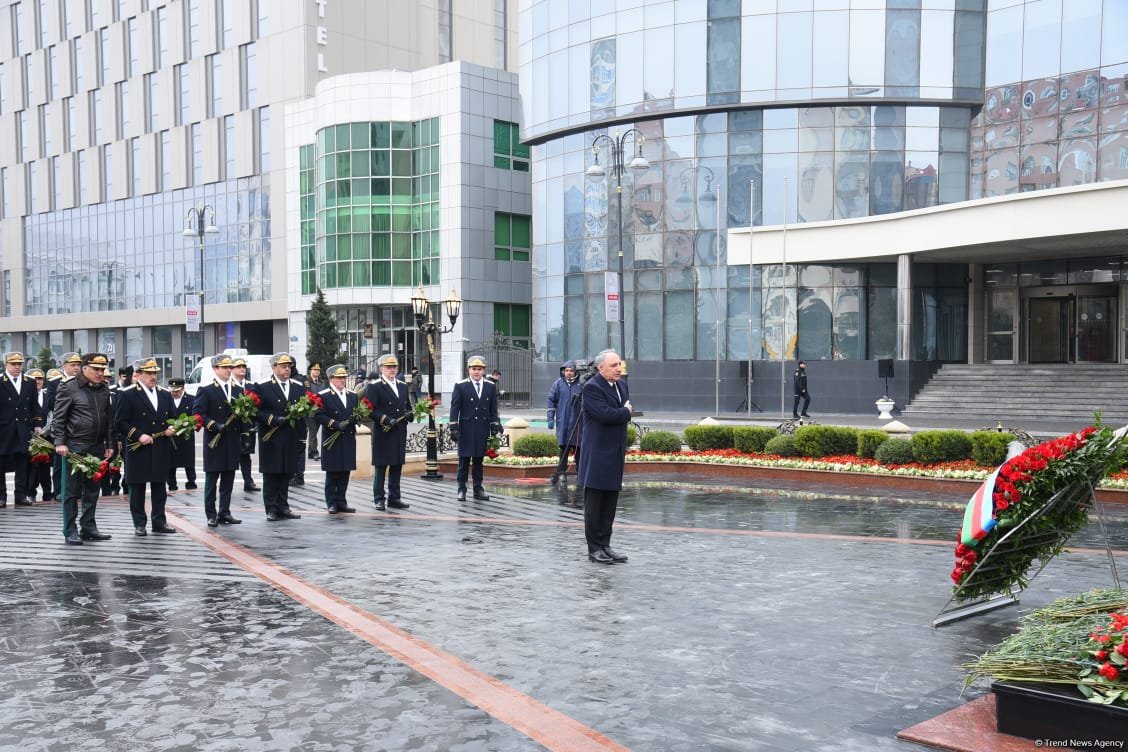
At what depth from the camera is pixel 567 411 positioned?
669 inches

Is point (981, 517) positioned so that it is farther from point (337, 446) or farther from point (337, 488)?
point (337, 488)

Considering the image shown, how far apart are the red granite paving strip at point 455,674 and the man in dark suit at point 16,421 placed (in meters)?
7.73

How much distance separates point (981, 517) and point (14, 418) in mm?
14036

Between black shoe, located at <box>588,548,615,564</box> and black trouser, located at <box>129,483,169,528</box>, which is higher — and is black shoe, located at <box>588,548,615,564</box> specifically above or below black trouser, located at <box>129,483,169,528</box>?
below

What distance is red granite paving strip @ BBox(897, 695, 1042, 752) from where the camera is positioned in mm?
5129

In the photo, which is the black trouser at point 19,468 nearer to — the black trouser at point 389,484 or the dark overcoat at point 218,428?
the dark overcoat at point 218,428

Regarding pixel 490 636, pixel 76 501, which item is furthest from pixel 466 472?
pixel 490 636

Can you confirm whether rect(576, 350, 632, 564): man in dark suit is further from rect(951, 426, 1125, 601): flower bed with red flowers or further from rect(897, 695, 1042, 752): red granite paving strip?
rect(897, 695, 1042, 752): red granite paving strip

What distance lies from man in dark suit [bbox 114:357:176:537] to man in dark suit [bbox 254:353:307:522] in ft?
4.19

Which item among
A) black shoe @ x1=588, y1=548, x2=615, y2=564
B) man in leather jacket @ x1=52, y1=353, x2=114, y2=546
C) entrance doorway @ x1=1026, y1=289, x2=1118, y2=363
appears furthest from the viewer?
entrance doorway @ x1=1026, y1=289, x2=1118, y2=363

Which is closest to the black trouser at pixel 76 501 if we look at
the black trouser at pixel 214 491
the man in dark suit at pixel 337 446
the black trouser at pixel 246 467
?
the black trouser at pixel 214 491

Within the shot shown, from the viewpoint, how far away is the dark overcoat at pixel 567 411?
1683 centimetres

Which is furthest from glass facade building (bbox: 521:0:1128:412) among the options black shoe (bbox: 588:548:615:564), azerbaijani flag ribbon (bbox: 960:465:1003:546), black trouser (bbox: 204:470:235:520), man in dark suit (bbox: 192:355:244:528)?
azerbaijani flag ribbon (bbox: 960:465:1003:546)

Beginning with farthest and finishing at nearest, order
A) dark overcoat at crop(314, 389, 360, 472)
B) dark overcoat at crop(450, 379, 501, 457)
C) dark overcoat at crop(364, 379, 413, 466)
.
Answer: dark overcoat at crop(450, 379, 501, 457), dark overcoat at crop(364, 379, 413, 466), dark overcoat at crop(314, 389, 360, 472)
